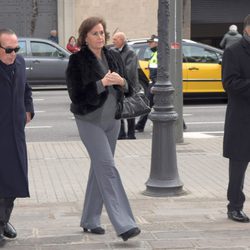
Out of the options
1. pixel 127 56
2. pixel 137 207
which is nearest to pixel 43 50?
pixel 127 56

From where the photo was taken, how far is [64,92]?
74.7 feet

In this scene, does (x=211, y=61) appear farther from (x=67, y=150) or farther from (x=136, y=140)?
(x=67, y=150)

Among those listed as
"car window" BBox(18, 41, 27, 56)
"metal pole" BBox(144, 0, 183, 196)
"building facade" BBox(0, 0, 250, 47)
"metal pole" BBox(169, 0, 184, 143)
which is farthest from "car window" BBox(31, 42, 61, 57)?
"metal pole" BBox(144, 0, 183, 196)

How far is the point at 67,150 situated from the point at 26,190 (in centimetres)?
537

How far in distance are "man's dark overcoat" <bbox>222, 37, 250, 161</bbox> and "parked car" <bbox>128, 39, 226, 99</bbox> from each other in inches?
451

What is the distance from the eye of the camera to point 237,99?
6.38 metres

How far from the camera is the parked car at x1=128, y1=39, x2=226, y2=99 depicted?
712 inches

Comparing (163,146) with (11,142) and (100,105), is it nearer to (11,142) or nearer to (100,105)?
(100,105)

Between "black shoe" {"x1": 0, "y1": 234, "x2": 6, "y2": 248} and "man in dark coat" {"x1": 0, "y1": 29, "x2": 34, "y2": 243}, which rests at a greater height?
"man in dark coat" {"x1": 0, "y1": 29, "x2": 34, "y2": 243}

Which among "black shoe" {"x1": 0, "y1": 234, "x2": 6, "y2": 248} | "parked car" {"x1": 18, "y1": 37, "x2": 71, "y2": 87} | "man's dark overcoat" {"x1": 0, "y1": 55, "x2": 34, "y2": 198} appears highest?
"man's dark overcoat" {"x1": 0, "y1": 55, "x2": 34, "y2": 198}

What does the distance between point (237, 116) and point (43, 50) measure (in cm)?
1712

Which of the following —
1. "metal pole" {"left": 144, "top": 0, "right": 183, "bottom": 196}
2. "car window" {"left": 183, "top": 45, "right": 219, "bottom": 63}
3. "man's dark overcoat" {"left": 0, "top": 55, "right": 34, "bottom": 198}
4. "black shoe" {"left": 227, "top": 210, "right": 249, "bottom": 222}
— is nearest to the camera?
"man's dark overcoat" {"left": 0, "top": 55, "right": 34, "bottom": 198}

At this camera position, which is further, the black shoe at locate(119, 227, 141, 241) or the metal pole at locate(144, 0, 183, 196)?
the metal pole at locate(144, 0, 183, 196)

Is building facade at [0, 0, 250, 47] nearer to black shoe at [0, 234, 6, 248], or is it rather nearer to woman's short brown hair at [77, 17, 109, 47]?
woman's short brown hair at [77, 17, 109, 47]
